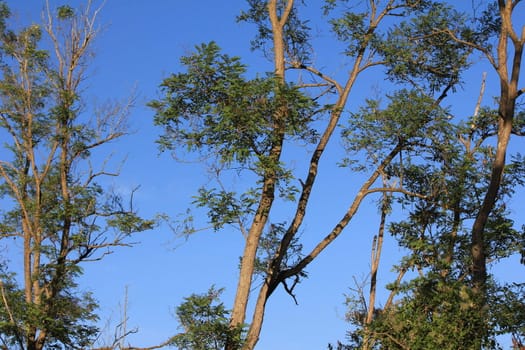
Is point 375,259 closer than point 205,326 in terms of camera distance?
No

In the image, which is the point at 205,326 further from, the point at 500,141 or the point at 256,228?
the point at 500,141

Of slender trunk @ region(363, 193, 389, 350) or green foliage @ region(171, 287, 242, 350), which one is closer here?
green foliage @ region(171, 287, 242, 350)

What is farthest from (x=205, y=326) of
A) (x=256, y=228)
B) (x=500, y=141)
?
(x=500, y=141)

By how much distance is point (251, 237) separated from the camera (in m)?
11.5

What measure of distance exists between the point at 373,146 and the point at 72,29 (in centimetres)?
643

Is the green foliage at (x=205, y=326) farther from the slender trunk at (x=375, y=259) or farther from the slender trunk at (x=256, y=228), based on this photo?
the slender trunk at (x=375, y=259)

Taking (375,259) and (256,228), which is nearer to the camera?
(256,228)

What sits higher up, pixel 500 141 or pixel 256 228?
pixel 500 141

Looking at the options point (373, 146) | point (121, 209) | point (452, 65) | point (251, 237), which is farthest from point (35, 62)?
point (452, 65)

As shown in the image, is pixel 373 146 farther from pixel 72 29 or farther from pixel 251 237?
pixel 72 29

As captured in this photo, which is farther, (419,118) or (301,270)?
(419,118)

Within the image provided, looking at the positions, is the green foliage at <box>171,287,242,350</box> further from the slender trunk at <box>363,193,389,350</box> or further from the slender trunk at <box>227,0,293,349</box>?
the slender trunk at <box>363,193,389,350</box>

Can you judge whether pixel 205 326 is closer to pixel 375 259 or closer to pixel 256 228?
pixel 256 228

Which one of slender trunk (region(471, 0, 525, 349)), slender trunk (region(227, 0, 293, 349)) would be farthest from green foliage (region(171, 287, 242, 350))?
slender trunk (region(471, 0, 525, 349))
